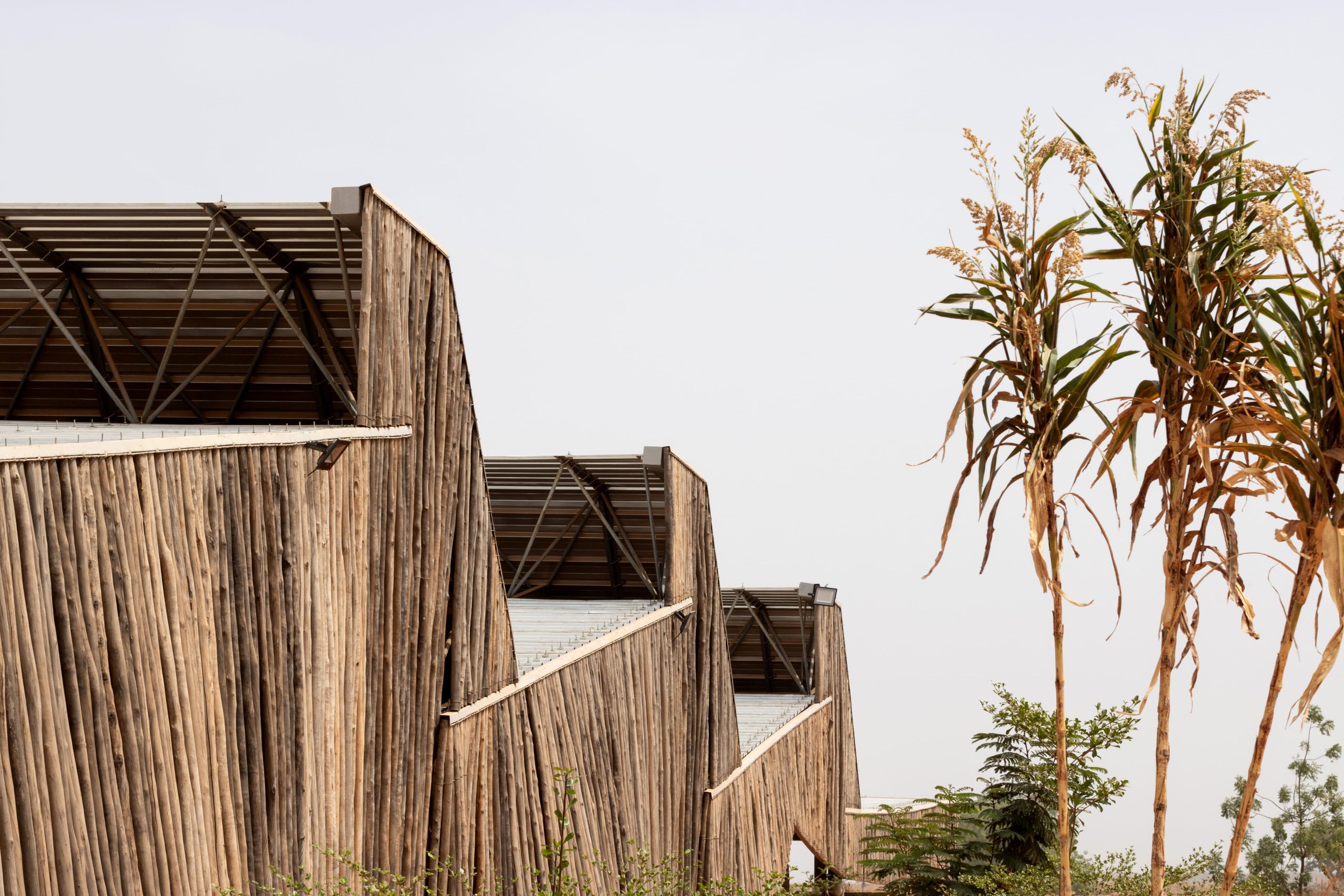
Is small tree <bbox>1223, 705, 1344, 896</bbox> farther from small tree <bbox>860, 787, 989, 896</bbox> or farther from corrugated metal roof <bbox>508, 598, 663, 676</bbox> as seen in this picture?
corrugated metal roof <bbox>508, 598, 663, 676</bbox>

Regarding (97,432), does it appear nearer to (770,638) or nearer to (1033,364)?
(1033,364)

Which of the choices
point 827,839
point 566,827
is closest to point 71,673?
point 566,827

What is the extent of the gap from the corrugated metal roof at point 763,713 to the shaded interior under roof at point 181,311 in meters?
Result: 5.91

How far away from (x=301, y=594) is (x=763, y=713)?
11096 mm

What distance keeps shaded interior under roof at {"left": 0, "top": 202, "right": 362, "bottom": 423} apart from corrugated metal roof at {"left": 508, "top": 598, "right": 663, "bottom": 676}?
199 centimetres

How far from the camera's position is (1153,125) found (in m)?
4.84

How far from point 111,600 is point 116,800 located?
0.65 m

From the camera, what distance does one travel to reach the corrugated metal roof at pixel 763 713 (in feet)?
42.8

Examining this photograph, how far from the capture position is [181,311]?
6.86 m

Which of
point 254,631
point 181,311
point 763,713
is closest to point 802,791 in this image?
point 763,713

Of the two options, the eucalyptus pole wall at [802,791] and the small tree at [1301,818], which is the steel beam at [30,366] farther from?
the small tree at [1301,818]

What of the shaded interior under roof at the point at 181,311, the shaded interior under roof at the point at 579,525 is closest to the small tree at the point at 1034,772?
the shaded interior under roof at the point at 579,525

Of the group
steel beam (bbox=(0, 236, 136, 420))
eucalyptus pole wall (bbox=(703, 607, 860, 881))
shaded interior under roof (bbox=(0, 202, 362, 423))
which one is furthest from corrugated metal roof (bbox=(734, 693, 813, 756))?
steel beam (bbox=(0, 236, 136, 420))

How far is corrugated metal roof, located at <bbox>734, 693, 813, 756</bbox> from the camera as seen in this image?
13.0 meters
